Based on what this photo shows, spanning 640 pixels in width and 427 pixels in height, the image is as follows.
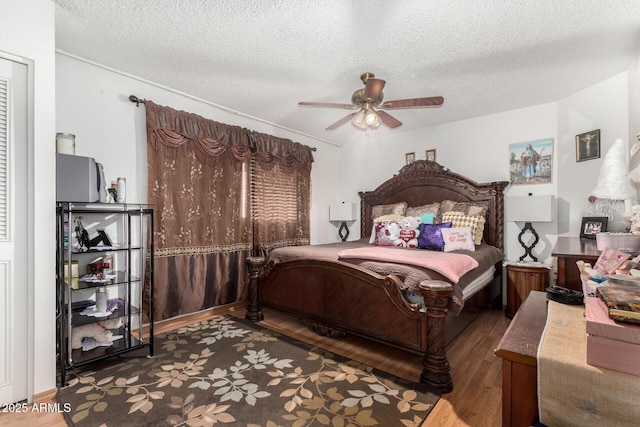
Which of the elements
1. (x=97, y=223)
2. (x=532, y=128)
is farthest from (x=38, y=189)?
(x=532, y=128)

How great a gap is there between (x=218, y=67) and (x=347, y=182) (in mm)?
3065

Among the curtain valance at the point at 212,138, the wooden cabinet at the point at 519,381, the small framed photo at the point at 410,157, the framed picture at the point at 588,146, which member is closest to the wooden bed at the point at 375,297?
the small framed photo at the point at 410,157

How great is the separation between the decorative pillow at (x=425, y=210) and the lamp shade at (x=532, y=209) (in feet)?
2.61

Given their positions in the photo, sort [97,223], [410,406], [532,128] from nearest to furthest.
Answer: [410,406] < [97,223] < [532,128]

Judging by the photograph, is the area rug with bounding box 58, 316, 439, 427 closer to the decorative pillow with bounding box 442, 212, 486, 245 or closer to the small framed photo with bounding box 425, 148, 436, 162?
the decorative pillow with bounding box 442, 212, 486, 245

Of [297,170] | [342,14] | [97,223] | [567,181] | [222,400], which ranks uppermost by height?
[342,14]

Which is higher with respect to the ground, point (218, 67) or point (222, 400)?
point (218, 67)


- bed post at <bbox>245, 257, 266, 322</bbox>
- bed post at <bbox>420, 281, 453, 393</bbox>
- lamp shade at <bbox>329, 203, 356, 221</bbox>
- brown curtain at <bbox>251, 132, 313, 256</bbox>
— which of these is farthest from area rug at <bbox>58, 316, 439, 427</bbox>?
lamp shade at <bbox>329, 203, 356, 221</bbox>

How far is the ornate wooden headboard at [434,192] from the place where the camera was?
12.2 ft

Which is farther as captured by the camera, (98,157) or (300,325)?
(300,325)

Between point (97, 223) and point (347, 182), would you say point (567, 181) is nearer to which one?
point (347, 182)

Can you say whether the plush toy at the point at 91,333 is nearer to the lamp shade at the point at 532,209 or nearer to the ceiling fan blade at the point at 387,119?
the ceiling fan blade at the point at 387,119

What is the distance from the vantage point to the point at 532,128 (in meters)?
3.60

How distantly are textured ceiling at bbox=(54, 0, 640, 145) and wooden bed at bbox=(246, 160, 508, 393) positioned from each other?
124 centimetres
